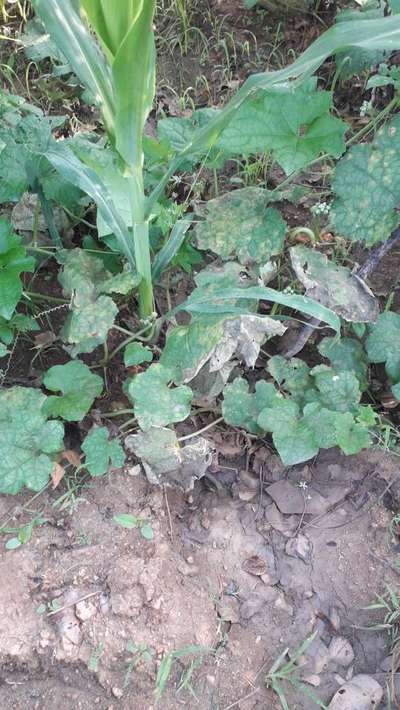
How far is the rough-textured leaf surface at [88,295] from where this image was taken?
1.59 metres

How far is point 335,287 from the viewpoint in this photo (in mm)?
1658

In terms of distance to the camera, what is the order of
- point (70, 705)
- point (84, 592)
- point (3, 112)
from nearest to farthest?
point (70, 705) < point (84, 592) < point (3, 112)

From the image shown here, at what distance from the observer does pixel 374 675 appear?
1.43m

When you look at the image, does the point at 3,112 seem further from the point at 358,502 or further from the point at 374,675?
the point at 374,675

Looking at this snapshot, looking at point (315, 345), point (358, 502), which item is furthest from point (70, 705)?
point (315, 345)

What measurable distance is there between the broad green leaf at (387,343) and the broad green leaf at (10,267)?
3.15 feet

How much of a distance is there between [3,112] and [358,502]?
1.57m

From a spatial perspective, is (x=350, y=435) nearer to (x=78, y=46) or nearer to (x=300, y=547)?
(x=300, y=547)

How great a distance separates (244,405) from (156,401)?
0.82 feet

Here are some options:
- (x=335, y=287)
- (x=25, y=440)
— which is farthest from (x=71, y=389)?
(x=335, y=287)

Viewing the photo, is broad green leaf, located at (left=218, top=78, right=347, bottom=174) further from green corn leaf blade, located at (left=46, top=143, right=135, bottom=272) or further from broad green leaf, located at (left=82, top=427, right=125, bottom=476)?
broad green leaf, located at (left=82, top=427, right=125, bottom=476)

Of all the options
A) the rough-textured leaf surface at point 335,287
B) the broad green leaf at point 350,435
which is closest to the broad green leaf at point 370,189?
the rough-textured leaf surface at point 335,287

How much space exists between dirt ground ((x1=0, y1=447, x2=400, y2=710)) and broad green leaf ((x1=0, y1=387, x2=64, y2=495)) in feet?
0.48

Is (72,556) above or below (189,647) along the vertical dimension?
above
